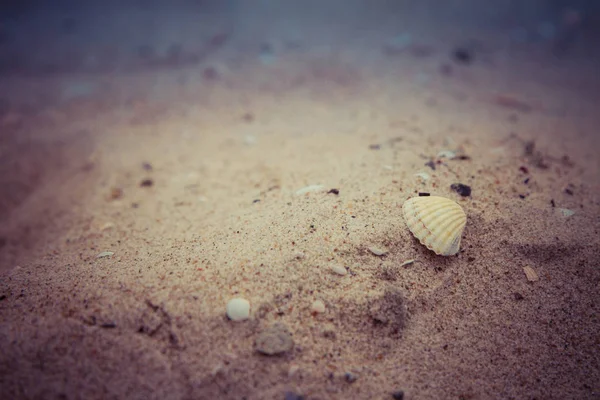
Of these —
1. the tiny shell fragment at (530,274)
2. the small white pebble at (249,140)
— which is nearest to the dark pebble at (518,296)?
the tiny shell fragment at (530,274)

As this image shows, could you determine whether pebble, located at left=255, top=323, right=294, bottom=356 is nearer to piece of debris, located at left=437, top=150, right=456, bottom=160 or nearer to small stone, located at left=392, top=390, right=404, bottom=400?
small stone, located at left=392, top=390, right=404, bottom=400

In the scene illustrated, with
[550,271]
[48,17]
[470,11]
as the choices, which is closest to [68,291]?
[550,271]

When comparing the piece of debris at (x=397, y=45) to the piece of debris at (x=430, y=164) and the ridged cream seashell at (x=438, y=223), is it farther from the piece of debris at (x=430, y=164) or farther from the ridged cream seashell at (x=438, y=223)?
the ridged cream seashell at (x=438, y=223)

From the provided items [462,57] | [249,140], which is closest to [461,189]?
[249,140]

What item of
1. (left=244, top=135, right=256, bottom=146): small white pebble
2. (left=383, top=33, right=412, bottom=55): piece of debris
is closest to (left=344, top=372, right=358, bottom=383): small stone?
(left=244, top=135, right=256, bottom=146): small white pebble

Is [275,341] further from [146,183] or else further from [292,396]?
[146,183]
